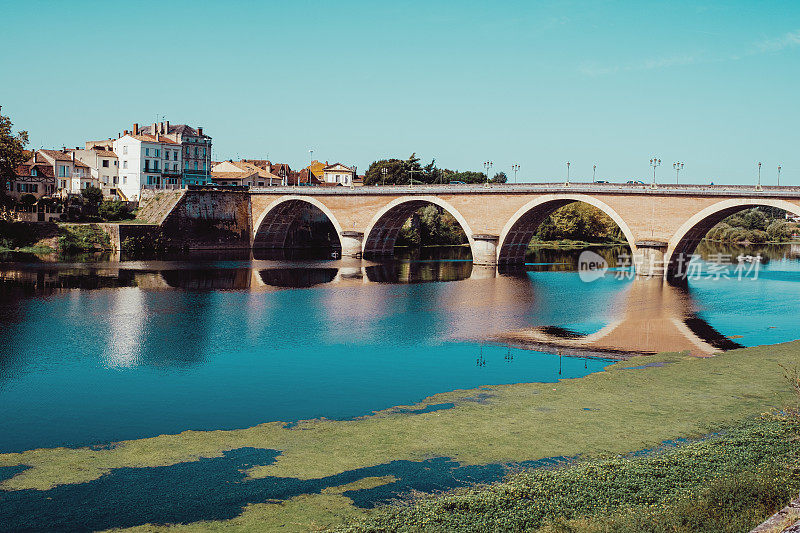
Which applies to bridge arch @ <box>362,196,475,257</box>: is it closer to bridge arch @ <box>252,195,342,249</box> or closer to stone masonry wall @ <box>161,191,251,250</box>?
bridge arch @ <box>252,195,342,249</box>

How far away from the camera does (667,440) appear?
17.2 meters

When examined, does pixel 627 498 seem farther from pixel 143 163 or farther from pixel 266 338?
pixel 143 163

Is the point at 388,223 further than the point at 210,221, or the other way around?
the point at 210,221

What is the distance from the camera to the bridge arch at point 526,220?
57531 millimetres

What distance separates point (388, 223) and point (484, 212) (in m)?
14.4

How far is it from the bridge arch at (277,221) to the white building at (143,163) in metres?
15.4

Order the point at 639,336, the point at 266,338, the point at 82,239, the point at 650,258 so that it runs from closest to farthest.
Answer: the point at 266,338 → the point at 639,336 → the point at 650,258 → the point at 82,239

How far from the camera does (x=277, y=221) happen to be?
3442 inches

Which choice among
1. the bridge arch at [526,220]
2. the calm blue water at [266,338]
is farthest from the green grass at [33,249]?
the bridge arch at [526,220]

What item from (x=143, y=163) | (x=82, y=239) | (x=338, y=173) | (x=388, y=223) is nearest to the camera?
(x=82, y=239)

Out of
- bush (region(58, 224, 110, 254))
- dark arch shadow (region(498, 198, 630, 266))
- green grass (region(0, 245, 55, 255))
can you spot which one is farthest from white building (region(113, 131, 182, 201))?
dark arch shadow (region(498, 198, 630, 266))

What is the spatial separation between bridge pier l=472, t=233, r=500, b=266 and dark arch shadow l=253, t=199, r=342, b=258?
22.4 meters

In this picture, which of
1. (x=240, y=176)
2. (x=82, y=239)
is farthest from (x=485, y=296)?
(x=240, y=176)

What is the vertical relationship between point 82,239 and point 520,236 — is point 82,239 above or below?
below
